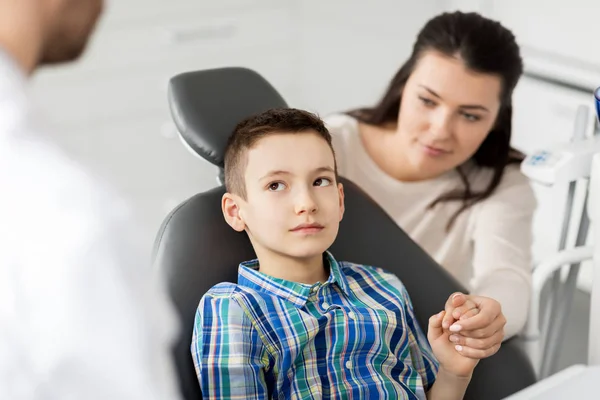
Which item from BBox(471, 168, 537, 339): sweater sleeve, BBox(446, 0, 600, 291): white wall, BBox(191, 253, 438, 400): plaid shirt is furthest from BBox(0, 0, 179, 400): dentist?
BBox(446, 0, 600, 291): white wall

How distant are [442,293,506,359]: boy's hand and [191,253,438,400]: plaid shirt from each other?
11 cm

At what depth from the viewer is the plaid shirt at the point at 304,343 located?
3.50 ft

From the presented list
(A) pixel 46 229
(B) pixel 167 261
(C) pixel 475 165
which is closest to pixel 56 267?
(A) pixel 46 229

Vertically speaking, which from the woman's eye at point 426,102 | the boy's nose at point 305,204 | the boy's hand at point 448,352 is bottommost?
the boy's hand at point 448,352

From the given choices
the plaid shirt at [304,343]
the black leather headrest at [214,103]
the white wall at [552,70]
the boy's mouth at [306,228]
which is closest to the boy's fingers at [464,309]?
the plaid shirt at [304,343]

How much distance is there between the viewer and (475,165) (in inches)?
65.4

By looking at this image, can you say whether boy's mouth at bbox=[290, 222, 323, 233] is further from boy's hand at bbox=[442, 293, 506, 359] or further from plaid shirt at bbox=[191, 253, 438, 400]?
boy's hand at bbox=[442, 293, 506, 359]

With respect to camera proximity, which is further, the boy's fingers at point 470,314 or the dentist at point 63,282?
the boy's fingers at point 470,314

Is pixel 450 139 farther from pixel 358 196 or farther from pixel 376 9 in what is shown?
pixel 376 9

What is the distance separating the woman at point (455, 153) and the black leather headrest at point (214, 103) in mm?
272

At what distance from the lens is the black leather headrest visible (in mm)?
1287

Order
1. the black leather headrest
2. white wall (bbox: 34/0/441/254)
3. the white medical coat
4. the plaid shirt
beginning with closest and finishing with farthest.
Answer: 1. the white medical coat
2. the plaid shirt
3. the black leather headrest
4. white wall (bbox: 34/0/441/254)

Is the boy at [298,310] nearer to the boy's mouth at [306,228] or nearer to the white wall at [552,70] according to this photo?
the boy's mouth at [306,228]

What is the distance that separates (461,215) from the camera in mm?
1617
